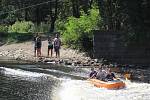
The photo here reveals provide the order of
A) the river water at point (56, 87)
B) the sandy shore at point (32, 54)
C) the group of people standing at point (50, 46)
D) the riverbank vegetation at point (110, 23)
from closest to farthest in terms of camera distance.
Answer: the river water at point (56, 87), the riverbank vegetation at point (110, 23), the sandy shore at point (32, 54), the group of people standing at point (50, 46)

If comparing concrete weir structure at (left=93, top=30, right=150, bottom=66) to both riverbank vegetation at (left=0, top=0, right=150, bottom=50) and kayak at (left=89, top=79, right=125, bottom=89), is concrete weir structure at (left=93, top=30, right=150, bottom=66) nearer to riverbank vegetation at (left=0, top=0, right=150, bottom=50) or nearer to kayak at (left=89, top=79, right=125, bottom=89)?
riverbank vegetation at (left=0, top=0, right=150, bottom=50)

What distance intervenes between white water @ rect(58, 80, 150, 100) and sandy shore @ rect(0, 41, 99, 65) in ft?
32.4

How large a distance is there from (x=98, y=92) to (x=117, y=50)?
1343 centimetres

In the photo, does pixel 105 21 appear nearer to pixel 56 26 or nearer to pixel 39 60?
pixel 39 60

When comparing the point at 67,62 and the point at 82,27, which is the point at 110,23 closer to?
the point at 82,27

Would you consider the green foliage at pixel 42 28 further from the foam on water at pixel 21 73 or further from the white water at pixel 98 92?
the white water at pixel 98 92

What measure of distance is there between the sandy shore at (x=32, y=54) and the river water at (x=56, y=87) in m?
4.13

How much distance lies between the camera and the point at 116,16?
1679 inches

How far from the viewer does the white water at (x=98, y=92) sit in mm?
26094

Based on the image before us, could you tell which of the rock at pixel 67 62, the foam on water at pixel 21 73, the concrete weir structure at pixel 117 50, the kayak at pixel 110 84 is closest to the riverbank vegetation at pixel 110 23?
the concrete weir structure at pixel 117 50

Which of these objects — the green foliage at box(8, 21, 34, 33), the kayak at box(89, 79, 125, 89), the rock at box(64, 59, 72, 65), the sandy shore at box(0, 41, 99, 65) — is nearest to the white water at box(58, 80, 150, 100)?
the kayak at box(89, 79, 125, 89)

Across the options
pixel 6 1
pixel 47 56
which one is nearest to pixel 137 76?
pixel 47 56

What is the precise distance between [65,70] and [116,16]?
8765 millimetres

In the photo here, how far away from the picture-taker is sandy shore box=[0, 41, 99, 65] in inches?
1635
